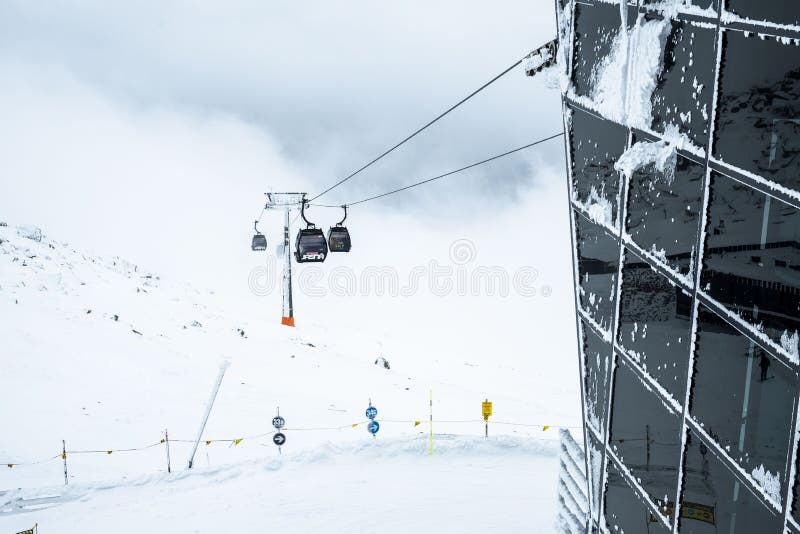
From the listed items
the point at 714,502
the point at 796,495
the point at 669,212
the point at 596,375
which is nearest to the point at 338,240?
the point at 596,375

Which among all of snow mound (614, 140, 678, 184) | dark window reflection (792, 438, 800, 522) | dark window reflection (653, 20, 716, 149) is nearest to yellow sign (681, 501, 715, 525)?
dark window reflection (792, 438, 800, 522)

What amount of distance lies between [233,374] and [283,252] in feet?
34.9

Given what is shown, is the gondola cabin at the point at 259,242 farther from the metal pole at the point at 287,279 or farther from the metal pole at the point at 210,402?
the metal pole at the point at 210,402

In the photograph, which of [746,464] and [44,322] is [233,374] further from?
[746,464]

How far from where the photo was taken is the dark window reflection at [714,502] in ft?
12.1

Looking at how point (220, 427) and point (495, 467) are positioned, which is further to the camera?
point (220, 427)

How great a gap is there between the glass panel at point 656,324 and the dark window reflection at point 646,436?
0.27 meters

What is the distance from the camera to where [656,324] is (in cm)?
456

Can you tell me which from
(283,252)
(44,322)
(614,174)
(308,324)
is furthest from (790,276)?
(308,324)

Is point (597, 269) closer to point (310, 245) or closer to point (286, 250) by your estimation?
point (310, 245)

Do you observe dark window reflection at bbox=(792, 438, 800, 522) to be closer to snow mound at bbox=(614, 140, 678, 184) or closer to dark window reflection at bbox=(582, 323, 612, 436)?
dark window reflection at bbox=(582, 323, 612, 436)

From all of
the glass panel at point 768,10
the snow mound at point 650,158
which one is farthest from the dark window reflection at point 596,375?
the glass panel at point 768,10

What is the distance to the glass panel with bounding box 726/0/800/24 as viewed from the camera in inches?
122

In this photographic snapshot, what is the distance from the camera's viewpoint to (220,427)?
14.9 metres
